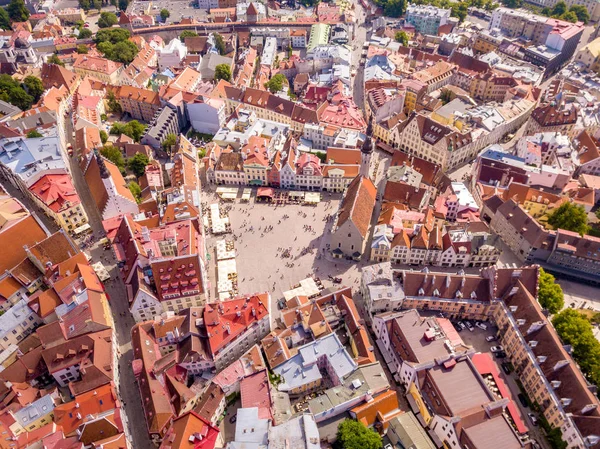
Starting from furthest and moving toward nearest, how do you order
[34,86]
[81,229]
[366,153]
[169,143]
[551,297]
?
[34,86] → [169,143] → [366,153] → [81,229] → [551,297]

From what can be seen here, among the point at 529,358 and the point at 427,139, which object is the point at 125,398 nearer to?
the point at 529,358

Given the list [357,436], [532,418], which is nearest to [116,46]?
[357,436]

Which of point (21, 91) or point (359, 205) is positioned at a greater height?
point (21, 91)

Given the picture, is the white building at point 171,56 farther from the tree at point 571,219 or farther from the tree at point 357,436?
the tree at point 357,436

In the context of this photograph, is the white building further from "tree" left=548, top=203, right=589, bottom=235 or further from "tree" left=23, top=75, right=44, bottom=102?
"tree" left=548, top=203, right=589, bottom=235

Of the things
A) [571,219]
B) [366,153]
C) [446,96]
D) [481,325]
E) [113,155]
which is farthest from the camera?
[446,96]

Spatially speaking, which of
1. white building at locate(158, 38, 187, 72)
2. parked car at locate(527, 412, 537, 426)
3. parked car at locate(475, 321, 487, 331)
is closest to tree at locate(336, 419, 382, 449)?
parked car at locate(527, 412, 537, 426)

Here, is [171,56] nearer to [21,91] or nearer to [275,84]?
[275,84]

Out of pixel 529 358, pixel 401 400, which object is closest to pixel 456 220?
pixel 529 358
